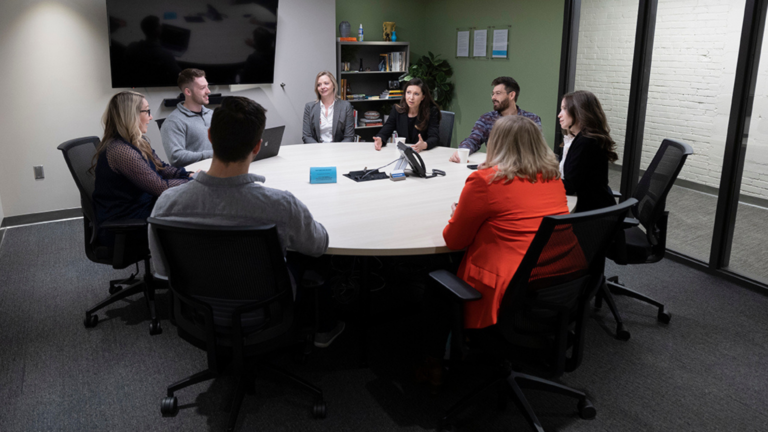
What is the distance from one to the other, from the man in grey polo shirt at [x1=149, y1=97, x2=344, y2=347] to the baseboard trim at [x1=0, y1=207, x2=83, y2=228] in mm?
3610

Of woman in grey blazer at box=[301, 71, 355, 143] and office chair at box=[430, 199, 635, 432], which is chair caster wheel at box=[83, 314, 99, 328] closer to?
office chair at box=[430, 199, 635, 432]

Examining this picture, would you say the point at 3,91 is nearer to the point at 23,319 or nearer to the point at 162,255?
the point at 23,319

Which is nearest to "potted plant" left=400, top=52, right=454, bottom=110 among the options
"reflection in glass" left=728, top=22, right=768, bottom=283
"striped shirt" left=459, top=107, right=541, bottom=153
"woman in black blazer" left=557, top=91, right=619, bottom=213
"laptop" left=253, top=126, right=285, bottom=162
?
"striped shirt" left=459, top=107, right=541, bottom=153

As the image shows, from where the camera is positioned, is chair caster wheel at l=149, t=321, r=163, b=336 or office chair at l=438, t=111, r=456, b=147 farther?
office chair at l=438, t=111, r=456, b=147

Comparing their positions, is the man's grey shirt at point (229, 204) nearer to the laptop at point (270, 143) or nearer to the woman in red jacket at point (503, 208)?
the woman in red jacket at point (503, 208)

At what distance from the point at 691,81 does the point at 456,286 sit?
2.97 m

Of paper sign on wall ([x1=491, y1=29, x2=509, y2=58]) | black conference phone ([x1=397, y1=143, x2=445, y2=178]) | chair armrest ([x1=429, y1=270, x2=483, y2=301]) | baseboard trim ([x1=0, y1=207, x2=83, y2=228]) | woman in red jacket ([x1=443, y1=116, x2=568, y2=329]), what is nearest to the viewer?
chair armrest ([x1=429, y1=270, x2=483, y2=301])

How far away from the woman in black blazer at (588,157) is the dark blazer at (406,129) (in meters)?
1.51

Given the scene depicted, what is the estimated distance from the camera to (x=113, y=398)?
7.54 feet

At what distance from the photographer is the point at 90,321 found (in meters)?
2.90

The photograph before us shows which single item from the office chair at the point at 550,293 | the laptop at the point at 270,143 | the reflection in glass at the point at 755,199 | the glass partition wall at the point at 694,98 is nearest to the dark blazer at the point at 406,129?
the laptop at the point at 270,143

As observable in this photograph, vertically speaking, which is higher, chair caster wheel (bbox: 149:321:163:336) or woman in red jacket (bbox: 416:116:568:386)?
woman in red jacket (bbox: 416:116:568:386)

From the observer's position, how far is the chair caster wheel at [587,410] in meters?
2.18

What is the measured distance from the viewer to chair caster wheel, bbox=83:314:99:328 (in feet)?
9.46
